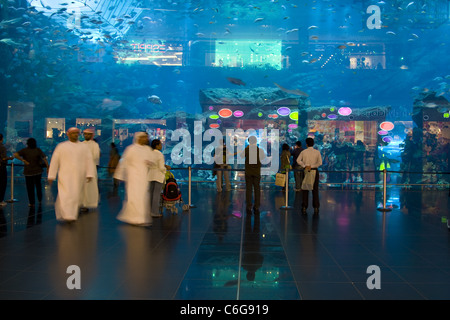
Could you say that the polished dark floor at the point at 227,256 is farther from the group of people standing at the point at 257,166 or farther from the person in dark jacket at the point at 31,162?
the person in dark jacket at the point at 31,162

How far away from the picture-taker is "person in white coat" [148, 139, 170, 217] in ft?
26.2

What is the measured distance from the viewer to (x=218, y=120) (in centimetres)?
2534

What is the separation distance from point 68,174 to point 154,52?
100ft

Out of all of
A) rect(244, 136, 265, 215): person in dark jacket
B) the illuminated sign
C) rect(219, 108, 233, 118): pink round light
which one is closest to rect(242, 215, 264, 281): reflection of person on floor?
rect(244, 136, 265, 215): person in dark jacket

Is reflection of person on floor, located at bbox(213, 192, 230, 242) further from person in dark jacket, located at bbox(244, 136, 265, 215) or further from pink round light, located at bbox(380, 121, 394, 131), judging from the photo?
pink round light, located at bbox(380, 121, 394, 131)

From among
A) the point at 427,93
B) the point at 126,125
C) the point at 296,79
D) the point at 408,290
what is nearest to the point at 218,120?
the point at 126,125

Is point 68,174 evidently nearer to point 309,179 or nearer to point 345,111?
point 309,179

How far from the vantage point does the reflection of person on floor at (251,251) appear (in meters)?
4.78

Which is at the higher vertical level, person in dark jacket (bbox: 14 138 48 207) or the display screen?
the display screen

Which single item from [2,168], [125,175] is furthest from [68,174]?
[2,168]

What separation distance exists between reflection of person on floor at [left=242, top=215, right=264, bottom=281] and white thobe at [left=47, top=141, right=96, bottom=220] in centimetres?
326

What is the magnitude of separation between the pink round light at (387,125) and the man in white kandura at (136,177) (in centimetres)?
1992

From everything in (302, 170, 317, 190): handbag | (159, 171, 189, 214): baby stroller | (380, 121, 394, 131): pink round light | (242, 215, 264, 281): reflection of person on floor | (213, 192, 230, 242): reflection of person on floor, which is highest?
(380, 121, 394, 131): pink round light

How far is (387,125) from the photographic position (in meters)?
24.6
